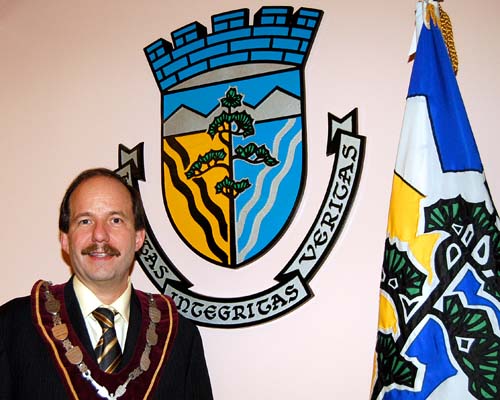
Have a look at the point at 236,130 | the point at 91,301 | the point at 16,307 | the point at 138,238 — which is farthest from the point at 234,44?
the point at 16,307

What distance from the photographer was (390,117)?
5.90 ft

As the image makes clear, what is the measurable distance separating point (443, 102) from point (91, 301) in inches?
41.6

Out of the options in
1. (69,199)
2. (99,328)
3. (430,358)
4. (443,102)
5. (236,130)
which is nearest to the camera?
(430,358)

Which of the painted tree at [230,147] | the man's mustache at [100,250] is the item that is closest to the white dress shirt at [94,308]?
the man's mustache at [100,250]

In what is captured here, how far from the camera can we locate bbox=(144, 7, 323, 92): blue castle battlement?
6.30 feet

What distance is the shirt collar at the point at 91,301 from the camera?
173 centimetres

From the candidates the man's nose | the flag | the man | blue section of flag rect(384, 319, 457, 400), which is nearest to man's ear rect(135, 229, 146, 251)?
the man

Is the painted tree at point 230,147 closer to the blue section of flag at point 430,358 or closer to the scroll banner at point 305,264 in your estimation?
the scroll banner at point 305,264

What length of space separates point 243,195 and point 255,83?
1.14 ft

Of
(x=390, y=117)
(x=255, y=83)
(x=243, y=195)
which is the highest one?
(x=255, y=83)

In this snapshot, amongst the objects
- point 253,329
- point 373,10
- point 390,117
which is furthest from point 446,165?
point 253,329

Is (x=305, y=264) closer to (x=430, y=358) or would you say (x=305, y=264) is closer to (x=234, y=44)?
(x=430, y=358)

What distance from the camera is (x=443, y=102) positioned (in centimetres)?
159

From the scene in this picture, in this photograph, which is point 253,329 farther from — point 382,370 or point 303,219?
point 382,370
